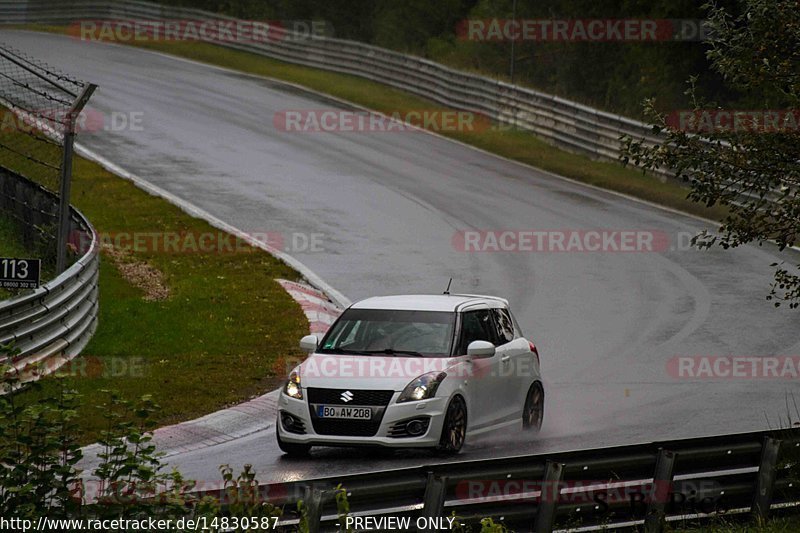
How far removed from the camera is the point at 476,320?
46.1 feet

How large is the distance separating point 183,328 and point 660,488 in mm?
10009

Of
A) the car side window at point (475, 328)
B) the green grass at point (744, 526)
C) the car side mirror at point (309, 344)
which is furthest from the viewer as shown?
the car side window at point (475, 328)

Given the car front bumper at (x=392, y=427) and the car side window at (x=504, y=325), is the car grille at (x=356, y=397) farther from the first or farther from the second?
the car side window at (x=504, y=325)

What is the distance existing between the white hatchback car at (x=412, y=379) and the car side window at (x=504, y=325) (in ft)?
0.04

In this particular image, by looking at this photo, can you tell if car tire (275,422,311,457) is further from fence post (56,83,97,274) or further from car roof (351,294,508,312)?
fence post (56,83,97,274)

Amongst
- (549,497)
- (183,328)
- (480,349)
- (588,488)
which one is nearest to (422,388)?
(480,349)

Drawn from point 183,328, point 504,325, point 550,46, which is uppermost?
point 550,46

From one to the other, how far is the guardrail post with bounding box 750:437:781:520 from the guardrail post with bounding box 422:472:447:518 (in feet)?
10.3

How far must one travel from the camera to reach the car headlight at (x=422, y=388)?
12.5 m

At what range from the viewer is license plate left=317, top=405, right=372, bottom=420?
12.4m

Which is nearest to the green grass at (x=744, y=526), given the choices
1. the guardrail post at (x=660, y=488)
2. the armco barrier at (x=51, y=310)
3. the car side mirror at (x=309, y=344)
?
the guardrail post at (x=660, y=488)

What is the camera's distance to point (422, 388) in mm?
12578

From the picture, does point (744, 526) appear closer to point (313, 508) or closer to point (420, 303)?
point (313, 508)

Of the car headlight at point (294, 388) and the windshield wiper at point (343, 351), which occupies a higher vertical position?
the windshield wiper at point (343, 351)
